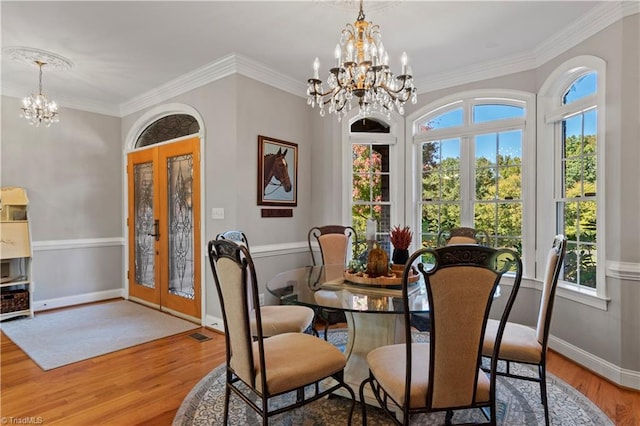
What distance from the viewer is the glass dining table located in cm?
198

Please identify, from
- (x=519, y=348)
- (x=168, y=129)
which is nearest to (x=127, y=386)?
(x=519, y=348)

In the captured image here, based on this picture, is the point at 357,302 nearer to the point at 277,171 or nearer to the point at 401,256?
the point at 401,256

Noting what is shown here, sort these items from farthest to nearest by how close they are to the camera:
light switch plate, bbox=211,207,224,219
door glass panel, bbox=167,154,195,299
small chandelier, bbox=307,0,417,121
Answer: door glass panel, bbox=167,154,195,299
light switch plate, bbox=211,207,224,219
small chandelier, bbox=307,0,417,121

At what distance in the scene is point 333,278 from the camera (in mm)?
2680

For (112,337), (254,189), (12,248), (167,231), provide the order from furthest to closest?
(167,231), (12,248), (254,189), (112,337)

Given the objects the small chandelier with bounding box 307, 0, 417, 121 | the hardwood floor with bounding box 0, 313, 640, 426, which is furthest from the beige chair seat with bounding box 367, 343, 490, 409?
the small chandelier with bounding box 307, 0, 417, 121

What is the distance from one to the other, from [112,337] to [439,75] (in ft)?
14.6

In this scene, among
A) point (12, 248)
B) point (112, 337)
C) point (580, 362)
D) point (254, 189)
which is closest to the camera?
point (580, 362)

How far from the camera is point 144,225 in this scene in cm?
505

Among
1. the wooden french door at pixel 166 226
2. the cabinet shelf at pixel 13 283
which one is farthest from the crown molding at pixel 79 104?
the cabinet shelf at pixel 13 283

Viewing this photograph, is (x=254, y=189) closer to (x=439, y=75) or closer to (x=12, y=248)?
(x=439, y=75)

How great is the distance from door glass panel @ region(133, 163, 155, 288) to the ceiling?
127 cm

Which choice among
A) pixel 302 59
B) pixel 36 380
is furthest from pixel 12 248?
pixel 302 59

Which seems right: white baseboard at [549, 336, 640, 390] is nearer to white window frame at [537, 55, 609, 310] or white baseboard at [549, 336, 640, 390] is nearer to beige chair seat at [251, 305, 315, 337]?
white window frame at [537, 55, 609, 310]
